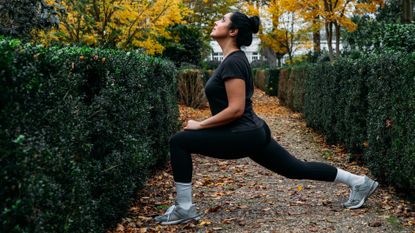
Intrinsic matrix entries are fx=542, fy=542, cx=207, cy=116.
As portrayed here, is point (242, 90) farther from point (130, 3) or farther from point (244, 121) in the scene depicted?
point (130, 3)

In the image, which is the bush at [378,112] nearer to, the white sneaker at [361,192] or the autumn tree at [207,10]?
the white sneaker at [361,192]

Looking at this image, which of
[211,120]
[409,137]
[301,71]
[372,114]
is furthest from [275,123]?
[211,120]

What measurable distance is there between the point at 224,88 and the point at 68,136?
1.59 m

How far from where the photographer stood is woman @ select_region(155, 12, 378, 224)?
14.1 feet

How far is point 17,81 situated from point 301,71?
41.7ft

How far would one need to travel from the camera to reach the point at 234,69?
4.29m

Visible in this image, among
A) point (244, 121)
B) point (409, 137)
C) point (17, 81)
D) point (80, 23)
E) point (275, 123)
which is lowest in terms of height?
point (275, 123)

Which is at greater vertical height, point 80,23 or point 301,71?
point 80,23

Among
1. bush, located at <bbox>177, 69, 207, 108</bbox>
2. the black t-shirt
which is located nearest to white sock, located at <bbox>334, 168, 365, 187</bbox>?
the black t-shirt

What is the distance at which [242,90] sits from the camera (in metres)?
4.29

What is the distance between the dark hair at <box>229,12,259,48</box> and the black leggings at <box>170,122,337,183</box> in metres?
0.74

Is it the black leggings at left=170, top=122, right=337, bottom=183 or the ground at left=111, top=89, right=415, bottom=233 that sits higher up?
the black leggings at left=170, top=122, right=337, bottom=183

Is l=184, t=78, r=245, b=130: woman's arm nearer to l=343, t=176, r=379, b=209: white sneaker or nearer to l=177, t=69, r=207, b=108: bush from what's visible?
l=343, t=176, r=379, b=209: white sneaker

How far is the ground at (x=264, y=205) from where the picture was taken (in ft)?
15.1
